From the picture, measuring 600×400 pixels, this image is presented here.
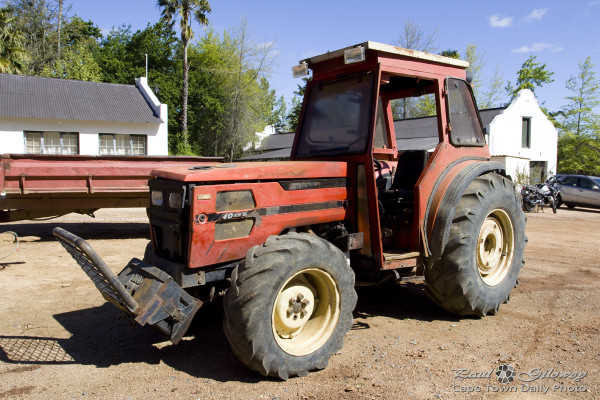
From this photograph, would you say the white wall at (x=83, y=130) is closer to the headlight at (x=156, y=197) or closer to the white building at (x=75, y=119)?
the white building at (x=75, y=119)

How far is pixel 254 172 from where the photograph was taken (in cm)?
393

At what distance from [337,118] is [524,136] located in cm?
2649

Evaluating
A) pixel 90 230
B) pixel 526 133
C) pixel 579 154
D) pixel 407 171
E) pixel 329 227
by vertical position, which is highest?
pixel 526 133

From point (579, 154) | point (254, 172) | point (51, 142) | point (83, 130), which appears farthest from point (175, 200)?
point (579, 154)

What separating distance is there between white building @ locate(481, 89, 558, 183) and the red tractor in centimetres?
2013

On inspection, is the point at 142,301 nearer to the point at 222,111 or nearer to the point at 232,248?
the point at 232,248

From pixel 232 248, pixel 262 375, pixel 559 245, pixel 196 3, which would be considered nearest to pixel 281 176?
pixel 232 248

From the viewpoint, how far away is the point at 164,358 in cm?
404

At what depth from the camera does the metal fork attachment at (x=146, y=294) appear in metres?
3.46

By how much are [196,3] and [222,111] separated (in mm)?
9510

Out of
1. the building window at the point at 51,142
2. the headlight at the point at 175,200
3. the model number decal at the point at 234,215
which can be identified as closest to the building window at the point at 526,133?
the building window at the point at 51,142

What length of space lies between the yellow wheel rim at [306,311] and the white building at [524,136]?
22126 mm

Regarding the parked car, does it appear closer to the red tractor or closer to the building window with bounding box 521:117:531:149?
the building window with bounding box 521:117:531:149

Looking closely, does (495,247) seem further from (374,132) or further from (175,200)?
(175,200)
